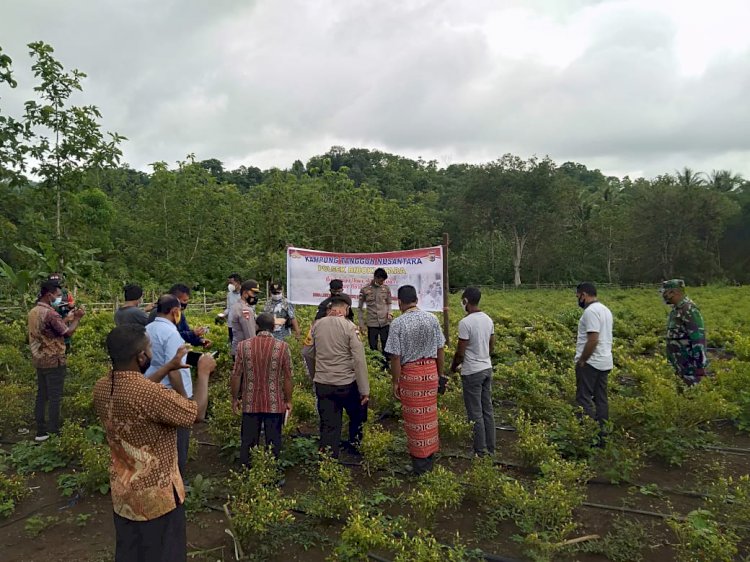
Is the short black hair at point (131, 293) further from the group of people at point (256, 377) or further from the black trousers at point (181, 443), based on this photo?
the black trousers at point (181, 443)

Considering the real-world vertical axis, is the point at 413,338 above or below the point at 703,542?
above

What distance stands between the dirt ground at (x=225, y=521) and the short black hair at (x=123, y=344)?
1904 mm

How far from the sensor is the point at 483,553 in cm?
363

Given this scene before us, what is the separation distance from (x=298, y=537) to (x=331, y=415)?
4.19 feet

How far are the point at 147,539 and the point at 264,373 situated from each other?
196cm

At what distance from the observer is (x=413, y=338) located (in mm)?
4699

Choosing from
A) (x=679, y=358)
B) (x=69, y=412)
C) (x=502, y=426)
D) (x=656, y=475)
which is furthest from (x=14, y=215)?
(x=679, y=358)

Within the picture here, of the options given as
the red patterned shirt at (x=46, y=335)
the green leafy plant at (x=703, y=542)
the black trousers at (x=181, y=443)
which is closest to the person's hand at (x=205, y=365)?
the black trousers at (x=181, y=443)

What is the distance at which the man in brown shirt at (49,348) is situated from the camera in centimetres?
562

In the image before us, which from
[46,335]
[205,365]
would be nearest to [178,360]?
[205,365]

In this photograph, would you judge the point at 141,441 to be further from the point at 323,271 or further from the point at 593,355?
the point at 323,271

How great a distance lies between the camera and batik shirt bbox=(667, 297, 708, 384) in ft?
20.3

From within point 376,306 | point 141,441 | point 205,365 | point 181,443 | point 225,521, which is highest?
point 376,306

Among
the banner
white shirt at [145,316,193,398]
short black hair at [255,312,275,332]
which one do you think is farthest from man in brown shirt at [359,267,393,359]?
white shirt at [145,316,193,398]
